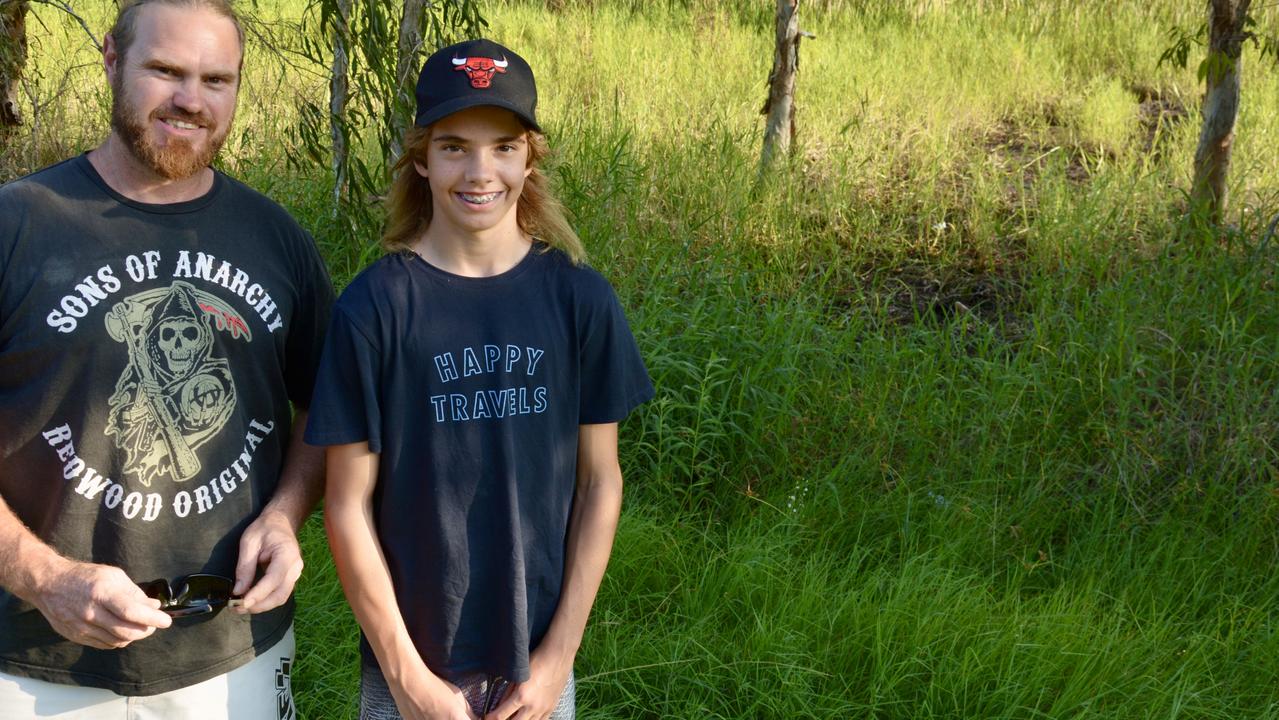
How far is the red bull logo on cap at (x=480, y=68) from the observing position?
190cm

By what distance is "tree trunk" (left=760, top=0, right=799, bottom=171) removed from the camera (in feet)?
A: 19.8

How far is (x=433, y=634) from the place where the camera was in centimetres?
195

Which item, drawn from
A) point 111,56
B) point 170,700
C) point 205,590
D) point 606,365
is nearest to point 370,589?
point 205,590

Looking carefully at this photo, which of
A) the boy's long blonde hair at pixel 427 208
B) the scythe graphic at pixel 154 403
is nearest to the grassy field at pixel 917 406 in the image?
the scythe graphic at pixel 154 403

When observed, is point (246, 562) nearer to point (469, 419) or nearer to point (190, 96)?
point (469, 419)

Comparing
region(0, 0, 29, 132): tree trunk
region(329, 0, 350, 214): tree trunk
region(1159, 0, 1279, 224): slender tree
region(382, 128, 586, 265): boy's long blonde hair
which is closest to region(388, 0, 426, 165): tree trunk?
region(329, 0, 350, 214): tree trunk

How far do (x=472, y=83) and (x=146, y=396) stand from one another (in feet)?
2.49

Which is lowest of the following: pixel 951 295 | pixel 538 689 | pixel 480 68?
pixel 951 295

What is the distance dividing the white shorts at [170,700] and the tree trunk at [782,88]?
447cm

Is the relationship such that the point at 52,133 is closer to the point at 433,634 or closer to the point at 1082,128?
the point at 433,634

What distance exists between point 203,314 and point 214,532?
0.38 metres

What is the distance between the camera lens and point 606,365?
6.59 ft

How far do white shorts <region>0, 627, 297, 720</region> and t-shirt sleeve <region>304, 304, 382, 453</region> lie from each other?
50 cm

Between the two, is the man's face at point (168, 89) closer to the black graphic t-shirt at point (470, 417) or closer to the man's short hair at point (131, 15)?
the man's short hair at point (131, 15)
